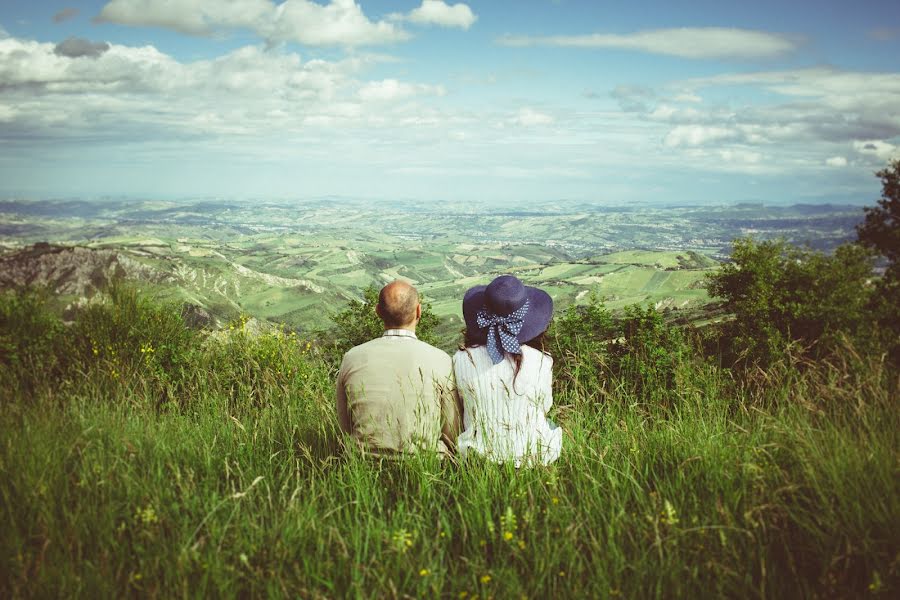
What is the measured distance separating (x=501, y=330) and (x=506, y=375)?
302 millimetres

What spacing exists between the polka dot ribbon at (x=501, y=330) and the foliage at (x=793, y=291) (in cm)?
2546

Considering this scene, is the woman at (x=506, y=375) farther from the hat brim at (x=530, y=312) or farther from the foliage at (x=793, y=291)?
the foliage at (x=793, y=291)

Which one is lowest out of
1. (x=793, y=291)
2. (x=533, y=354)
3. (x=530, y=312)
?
(x=793, y=291)

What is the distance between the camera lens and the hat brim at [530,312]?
136 inches

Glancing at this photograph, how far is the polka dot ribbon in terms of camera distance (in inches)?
131

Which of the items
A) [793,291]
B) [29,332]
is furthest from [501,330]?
[793,291]

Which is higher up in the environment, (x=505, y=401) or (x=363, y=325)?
(x=505, y=401)

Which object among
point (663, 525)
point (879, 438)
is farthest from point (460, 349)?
point (879, 438)

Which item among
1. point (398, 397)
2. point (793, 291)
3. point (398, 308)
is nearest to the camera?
point (398, 397)

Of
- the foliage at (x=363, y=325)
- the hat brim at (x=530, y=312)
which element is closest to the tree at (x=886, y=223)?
the foliage at (x=363, y=325)

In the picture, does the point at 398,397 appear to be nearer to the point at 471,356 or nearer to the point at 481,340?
the point at 471,356

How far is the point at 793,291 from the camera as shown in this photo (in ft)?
93.7

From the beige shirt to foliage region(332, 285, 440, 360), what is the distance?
51.4 feet

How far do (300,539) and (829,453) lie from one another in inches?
96.9
